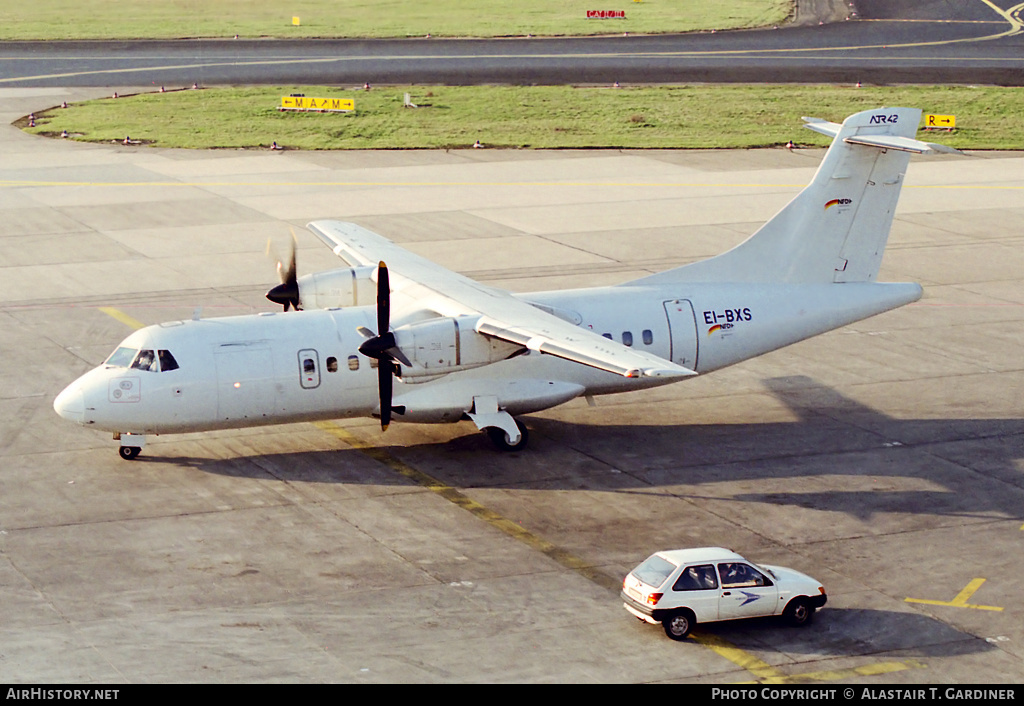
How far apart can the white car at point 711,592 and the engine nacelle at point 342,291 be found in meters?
12.7

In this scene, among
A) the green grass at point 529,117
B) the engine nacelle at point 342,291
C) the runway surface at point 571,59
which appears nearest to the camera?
the engine nacelle at point 342,291

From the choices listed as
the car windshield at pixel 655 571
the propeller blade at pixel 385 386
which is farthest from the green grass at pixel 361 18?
the car windshield at pixel 655 571

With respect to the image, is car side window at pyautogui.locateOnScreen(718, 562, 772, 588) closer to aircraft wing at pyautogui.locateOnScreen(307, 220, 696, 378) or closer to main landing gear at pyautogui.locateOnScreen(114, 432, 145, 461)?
aircraft wing at pyautogui.locateOnScreen(307, 220, 696, 378)

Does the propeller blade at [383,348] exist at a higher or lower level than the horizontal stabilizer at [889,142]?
lower

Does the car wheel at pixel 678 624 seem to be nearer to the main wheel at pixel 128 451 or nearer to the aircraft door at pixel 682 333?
the aircraft door at pixel 682 333

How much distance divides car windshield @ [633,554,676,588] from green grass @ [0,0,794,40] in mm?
80805

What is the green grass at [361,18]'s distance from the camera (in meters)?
100

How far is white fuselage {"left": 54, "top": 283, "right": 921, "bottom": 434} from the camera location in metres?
28.6

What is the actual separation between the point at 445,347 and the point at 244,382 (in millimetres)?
4436

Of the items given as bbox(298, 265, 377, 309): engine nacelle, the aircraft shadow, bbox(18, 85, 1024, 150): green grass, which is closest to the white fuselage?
the aircraft shadow

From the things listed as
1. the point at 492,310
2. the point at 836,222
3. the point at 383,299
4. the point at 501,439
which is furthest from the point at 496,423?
the point at 836,222

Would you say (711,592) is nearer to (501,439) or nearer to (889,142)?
(501,439)

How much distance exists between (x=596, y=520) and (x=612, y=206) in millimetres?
30368

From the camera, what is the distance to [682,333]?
31391 mm
